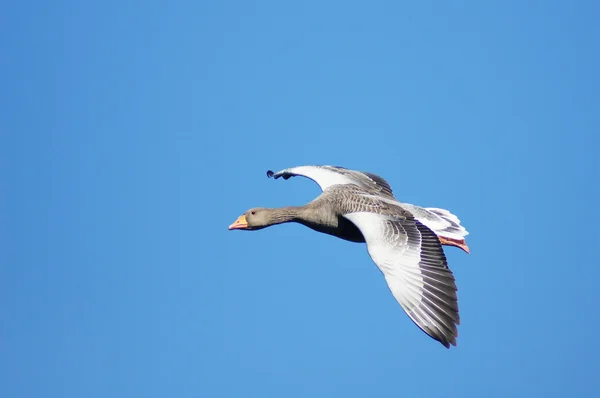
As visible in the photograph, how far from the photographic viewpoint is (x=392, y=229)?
14516 millimetres

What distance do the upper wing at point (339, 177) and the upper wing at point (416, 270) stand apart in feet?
11.4

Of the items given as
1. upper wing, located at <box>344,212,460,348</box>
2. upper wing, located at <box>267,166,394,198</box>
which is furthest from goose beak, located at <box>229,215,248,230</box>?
upper wing, located at <box>344,212,460,348</box>

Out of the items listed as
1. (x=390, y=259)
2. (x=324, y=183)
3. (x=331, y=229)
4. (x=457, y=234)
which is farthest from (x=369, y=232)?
(x=324, y=183)

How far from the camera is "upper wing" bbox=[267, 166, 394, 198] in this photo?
61.5ft

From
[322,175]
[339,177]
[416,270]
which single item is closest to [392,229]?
[416,270]

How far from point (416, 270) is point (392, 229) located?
1314mm

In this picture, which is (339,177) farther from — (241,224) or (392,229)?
(392,229)

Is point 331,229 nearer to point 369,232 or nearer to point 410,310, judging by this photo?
point 369,232

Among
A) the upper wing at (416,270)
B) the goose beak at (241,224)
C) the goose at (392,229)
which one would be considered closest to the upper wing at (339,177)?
the goose at (392,229)

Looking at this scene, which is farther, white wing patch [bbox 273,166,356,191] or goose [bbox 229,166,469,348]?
white wing patch [bbox 273,166,356,191]

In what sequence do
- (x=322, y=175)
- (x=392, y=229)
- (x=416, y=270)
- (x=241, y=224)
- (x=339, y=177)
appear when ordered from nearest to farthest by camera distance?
(x=416, y=270) → (x=392, y=229) → (x=241, y=224) → (x=339, y=177) → (x=322, y=175)

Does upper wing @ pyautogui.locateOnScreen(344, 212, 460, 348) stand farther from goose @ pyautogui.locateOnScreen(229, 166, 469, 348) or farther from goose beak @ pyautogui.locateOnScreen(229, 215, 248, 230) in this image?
goose beak @ pyautogui.locateOnScreen(229, 215, 248, 230)

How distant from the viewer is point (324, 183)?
1881cm

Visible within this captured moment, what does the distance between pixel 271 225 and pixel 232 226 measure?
34.6 inches
